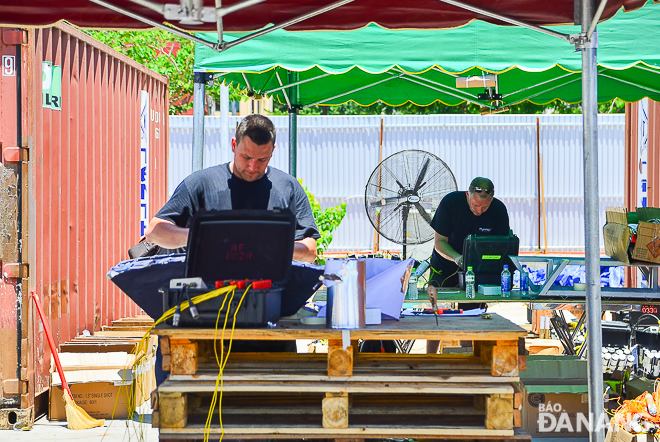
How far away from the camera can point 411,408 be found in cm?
295

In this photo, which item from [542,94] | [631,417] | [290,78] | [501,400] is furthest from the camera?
[542,94]

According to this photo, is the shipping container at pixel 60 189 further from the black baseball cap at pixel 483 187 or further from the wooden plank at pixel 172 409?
the black baseball cap at pixel 483 187

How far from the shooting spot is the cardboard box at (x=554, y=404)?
4371mm

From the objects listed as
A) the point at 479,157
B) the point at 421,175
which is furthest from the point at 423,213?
the point at 479,157

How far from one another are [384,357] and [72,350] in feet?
11.6

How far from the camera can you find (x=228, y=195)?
3773 mm

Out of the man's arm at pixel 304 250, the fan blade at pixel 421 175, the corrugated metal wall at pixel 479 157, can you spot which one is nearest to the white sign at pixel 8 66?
the man's arm at pixel 304 250

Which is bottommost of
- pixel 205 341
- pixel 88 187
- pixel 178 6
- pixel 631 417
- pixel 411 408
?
pixel 631 417

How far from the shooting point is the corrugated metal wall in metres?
15.5

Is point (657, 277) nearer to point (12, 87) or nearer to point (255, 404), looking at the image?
point (255, 404)

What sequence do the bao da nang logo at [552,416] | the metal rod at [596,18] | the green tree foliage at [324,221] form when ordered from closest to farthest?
the metal rod at [596,18] → the bao da nang logo at [552,416] → the green tree foliage at [324,221]

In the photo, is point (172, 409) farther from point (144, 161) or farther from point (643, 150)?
point (643, 150)

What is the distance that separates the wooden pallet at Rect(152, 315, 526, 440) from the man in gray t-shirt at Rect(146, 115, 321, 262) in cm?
91

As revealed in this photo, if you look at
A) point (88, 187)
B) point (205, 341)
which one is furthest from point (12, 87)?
point (205, 341)
